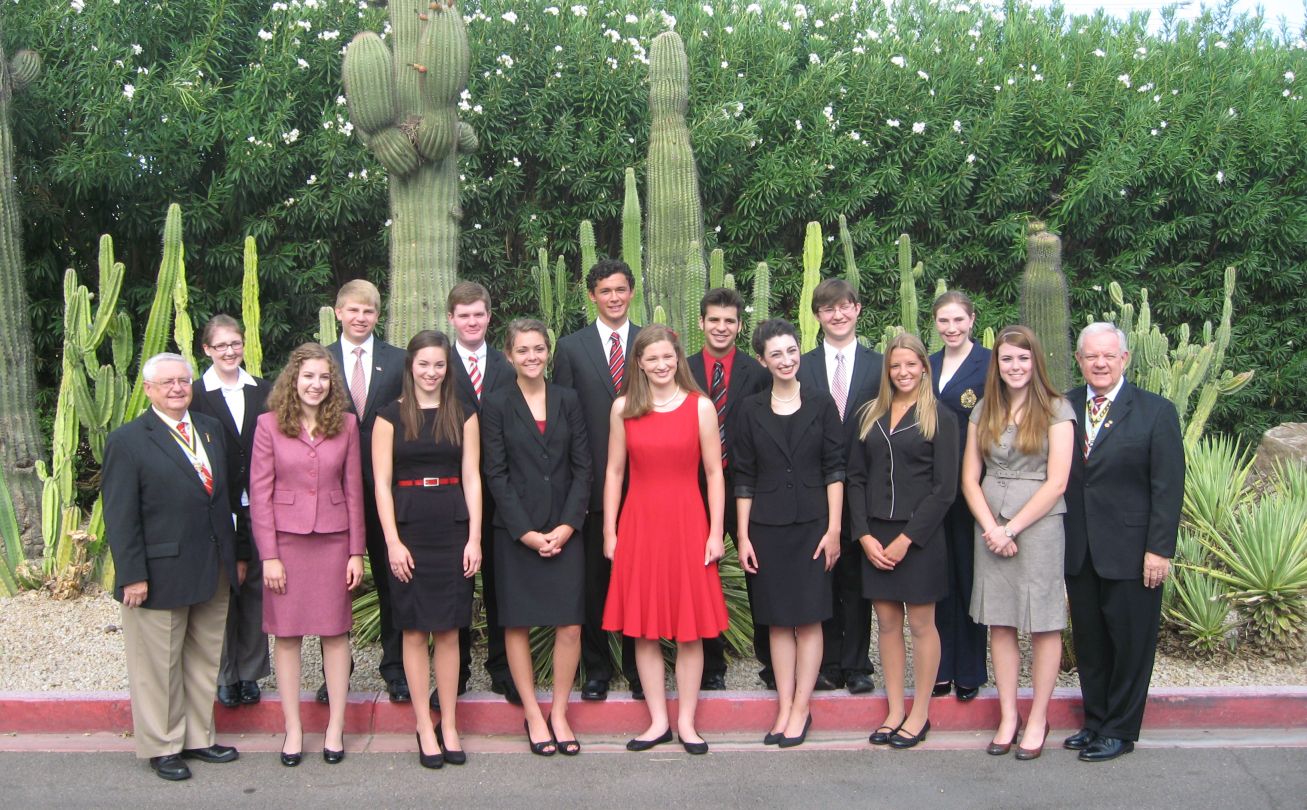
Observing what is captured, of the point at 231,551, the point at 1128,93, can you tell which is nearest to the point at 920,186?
the point at 1128,93

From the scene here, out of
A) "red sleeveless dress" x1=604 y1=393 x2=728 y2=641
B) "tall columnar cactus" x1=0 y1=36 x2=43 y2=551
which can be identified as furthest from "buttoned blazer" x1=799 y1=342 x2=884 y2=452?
"tall columnar cactus" x1=0 y1=36 x2=43 y2=551

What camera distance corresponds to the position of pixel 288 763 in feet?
16.1

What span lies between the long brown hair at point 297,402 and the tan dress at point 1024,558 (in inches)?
112

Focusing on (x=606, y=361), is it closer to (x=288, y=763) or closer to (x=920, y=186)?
(x=288, y=763)

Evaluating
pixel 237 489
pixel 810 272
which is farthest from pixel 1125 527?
pixel 237 489

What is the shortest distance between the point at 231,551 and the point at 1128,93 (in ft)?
32.3

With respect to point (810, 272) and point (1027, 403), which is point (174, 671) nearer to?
point (1027, 403)

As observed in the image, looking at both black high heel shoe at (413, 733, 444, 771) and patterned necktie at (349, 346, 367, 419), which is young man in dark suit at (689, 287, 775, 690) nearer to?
black high heel shoe at (413, 733, 444, 771)

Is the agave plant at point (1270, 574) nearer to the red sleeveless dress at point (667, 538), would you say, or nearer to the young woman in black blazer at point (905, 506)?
the young woman in black blazer at point (905, 506)

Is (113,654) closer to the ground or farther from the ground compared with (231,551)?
closer to the ground

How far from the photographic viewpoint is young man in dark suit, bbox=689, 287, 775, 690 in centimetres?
541

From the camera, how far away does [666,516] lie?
16.4 feet

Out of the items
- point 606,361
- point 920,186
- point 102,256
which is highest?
point 920,186

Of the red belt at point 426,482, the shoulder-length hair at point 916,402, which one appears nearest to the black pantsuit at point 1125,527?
the shoulder-length hair at point 916,402
